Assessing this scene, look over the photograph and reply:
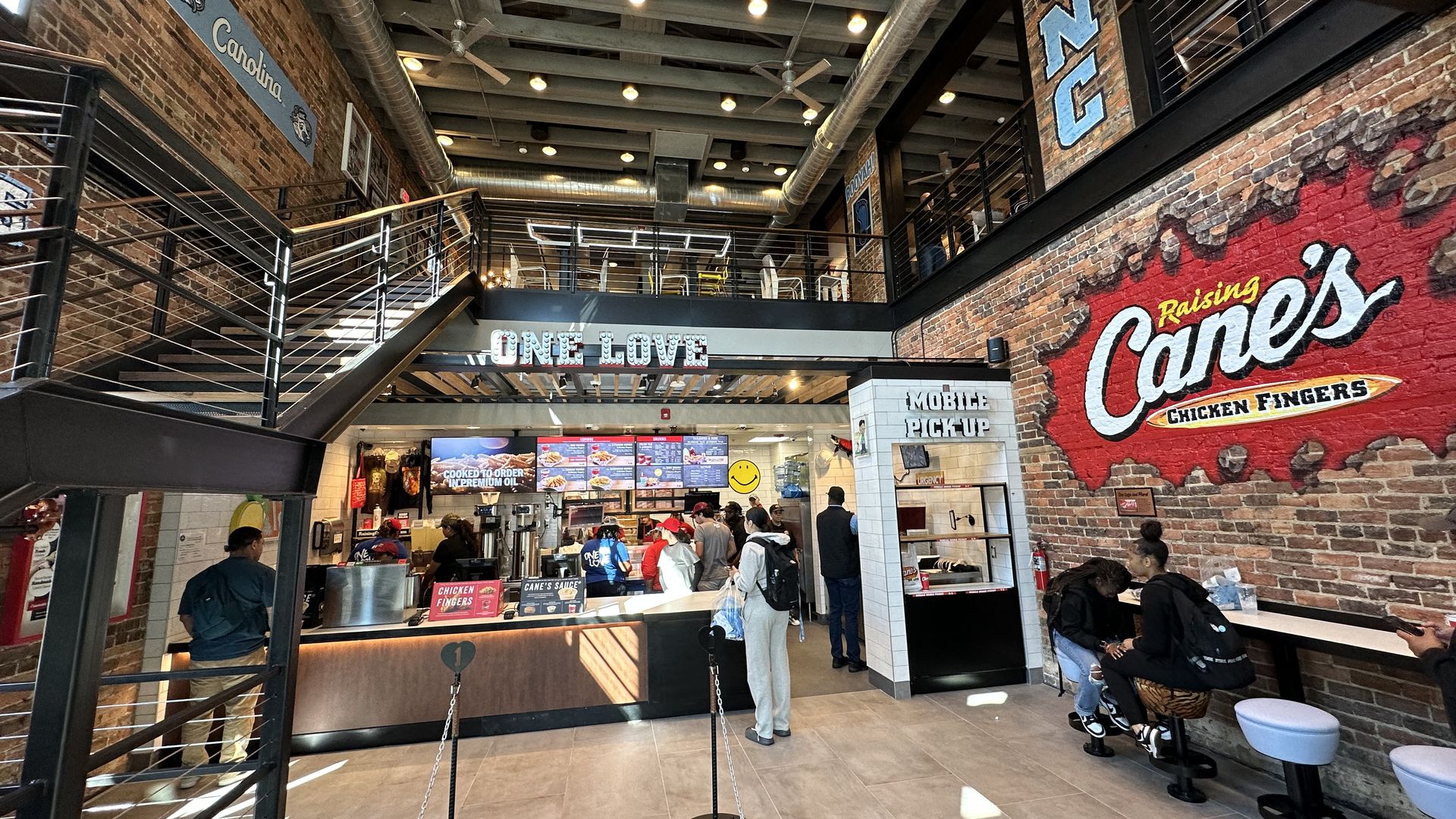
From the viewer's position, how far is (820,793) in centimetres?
358

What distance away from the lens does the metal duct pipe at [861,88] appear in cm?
602

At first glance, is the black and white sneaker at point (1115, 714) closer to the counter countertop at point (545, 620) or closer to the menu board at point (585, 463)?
the counter countertop at point (545, 620)

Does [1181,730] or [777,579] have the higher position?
[777,579]

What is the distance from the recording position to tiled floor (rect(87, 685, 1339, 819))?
133 inches

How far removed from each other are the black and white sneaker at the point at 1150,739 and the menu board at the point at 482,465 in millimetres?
7686

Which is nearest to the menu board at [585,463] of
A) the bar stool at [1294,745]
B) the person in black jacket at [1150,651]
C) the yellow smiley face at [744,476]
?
the yellow smiley face at [744,476]

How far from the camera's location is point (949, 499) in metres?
6.71

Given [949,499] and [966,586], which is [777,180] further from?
[966,586]

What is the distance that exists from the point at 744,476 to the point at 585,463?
3.54 meters

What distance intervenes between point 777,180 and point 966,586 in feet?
27.0

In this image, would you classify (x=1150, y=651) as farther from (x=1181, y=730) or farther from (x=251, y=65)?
(x=251, y=65)

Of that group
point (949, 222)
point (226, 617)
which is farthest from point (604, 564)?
point (949, 222)

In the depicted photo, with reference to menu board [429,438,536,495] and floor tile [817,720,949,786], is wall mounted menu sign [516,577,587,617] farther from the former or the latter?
menu board [429,438,536,495]

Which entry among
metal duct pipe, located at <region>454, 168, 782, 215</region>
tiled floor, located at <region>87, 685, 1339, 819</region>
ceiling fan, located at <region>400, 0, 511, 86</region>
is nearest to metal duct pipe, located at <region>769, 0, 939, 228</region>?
metal duct pipe, located at <region>454, 168, 782, 215</region>
